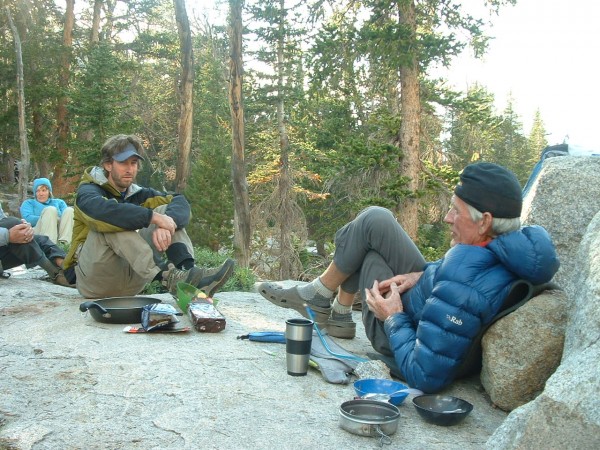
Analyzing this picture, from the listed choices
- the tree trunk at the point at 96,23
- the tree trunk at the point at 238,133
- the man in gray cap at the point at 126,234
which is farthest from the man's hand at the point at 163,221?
the tree trunk at the point at 96,23

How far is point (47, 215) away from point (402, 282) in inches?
268

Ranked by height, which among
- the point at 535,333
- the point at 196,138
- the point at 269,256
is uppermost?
the point at 196,138

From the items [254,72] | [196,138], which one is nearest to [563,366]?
[254,72]

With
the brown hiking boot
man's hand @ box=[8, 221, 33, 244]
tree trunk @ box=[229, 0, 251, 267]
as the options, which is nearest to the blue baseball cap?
the brown hiking boot

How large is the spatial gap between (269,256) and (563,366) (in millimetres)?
19973

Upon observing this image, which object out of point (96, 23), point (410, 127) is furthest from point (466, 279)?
point (96, 23)

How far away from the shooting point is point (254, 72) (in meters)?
23.2

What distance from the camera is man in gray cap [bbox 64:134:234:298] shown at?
14.4 ft

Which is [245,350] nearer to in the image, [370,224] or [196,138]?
[370,224]

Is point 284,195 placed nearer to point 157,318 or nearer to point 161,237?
point 161,237

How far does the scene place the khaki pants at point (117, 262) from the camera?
14.4ft

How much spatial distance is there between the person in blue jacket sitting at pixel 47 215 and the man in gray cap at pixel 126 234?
3.79m

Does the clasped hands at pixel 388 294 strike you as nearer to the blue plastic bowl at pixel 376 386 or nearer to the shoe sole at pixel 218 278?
the blue plastic bowl at pixel 376 386

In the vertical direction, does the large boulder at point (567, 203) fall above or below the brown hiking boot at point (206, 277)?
above
